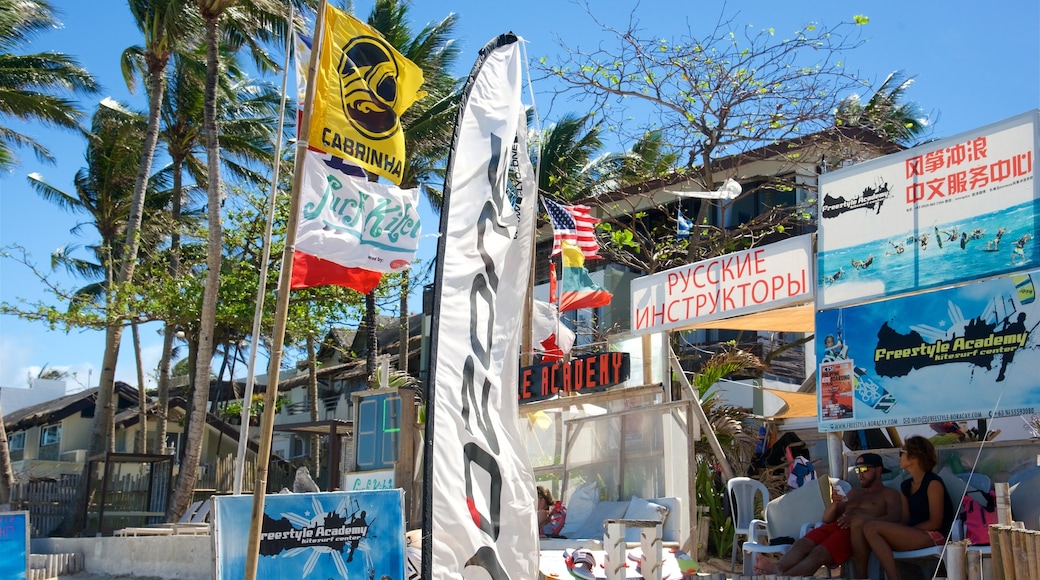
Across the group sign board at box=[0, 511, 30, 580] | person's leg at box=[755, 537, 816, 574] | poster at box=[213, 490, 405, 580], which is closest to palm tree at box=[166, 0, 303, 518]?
sign board at box=[0, 511, 30, 580]

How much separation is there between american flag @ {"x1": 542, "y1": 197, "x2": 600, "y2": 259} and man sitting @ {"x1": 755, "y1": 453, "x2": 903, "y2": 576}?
7.20 metres

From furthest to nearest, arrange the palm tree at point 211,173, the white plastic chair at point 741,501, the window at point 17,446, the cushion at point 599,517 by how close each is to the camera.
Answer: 1. the window at point 17,446
2. the palm tree at point 211,173
3. the cushion at point 599,517
4. the white plastic chair at point 741,501

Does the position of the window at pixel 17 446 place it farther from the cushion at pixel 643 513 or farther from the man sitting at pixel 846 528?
the man sitting at pixel 846 528

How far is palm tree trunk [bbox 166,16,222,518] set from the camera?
18.9m

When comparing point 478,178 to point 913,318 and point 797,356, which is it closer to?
point 913,318

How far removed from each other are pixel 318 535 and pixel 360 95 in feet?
10.7

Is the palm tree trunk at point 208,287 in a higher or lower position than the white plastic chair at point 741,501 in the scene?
higher

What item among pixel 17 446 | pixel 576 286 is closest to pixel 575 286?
pixel 576 286

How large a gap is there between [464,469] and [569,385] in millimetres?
5849

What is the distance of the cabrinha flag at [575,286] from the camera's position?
14828 millimetres

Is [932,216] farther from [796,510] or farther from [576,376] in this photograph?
[576,376]

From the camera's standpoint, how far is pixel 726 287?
1012cm

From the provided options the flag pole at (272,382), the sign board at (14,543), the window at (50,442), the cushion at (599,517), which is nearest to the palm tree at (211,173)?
the sign board at (14,543)

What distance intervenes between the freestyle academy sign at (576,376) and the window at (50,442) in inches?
1370
